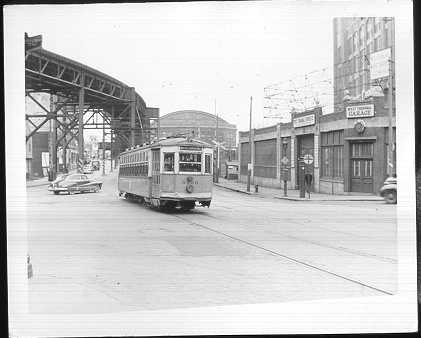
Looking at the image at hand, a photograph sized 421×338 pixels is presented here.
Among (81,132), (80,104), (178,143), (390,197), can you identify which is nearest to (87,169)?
(81,132)

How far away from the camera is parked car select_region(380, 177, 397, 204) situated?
5453 mm

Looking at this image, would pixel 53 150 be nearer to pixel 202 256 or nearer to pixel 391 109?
pixel 202 256

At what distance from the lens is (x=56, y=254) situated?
5.46 m

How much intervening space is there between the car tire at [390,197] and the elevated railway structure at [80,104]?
3.24 meters

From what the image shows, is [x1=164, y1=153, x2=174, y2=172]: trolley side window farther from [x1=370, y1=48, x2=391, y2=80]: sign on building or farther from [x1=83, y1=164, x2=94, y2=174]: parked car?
[x1=370, y1=48, x2=391, y2=80]: sign on building

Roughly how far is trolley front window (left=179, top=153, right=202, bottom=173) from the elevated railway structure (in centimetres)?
99

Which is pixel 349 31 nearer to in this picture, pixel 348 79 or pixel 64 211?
pixel 348 79

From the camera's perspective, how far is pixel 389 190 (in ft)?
18.4

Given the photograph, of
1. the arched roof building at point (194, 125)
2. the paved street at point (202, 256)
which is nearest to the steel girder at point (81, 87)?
the arched roof building at point (194, 125)

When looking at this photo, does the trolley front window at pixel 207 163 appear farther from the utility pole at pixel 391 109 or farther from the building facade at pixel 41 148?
the utility pole at pixel 391 109

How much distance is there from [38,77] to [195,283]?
10.9 feet

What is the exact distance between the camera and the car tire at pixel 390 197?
5.48 m

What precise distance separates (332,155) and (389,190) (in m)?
1.04

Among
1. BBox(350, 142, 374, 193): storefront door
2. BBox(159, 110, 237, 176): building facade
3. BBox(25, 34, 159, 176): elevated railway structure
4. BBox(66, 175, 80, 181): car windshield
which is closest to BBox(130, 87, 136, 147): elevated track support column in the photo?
BBox(25, 34, 159, 176): elevated railway structure
